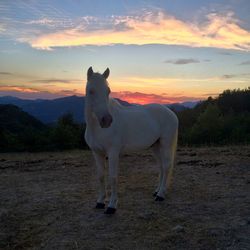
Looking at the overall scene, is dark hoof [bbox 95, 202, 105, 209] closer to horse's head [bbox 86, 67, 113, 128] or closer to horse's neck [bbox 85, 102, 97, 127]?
horse's neck [bbox 85, 102, 97, 127]

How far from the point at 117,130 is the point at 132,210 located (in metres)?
1.37

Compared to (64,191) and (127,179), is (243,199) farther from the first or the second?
(64,191)

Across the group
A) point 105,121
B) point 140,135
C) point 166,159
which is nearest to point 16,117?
point 166,159

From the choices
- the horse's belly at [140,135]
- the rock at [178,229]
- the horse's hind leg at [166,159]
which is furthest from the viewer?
the horse's hind leg at [166,159]

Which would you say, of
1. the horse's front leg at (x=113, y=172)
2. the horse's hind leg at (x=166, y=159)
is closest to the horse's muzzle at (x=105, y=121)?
the horse's front leg at (x=113, y=172)

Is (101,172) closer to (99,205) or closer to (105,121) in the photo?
(99,205)

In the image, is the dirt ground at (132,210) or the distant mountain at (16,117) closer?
the dirt ground at (132,210)

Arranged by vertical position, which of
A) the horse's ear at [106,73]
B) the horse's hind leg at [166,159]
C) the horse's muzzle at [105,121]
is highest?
the horse's ear at [106,73]

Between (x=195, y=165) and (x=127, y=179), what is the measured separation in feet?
7.31

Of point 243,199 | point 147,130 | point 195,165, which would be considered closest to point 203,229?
point 243,199

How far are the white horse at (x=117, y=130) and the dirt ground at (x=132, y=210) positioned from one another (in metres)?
0.51

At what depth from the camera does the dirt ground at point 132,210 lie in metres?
4.92

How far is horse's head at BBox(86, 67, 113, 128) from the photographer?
549 centimetres

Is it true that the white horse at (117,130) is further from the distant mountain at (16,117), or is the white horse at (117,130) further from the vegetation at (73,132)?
the distant mountain at (16,117)
